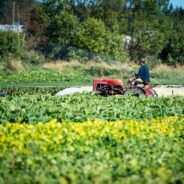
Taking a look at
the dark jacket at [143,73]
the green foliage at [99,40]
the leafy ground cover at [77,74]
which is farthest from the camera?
the green foliage at [99,40]

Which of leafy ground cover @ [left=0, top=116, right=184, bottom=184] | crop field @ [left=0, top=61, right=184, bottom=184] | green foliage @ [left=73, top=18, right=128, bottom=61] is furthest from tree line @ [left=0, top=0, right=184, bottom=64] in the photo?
leafy ground cover @ [left=0, top=116, right=184, bottom=184]

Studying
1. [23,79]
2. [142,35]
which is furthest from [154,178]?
[142,35]

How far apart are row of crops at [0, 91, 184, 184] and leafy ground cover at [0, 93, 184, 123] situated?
0.03 metres

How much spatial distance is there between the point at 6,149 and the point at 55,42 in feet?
133

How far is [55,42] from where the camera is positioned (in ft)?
153

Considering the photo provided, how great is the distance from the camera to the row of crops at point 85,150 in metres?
5.47

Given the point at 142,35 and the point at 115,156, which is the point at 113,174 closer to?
the point at 115,156

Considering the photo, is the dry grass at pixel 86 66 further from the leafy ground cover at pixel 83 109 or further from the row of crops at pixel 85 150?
the row of crops at pixel 85 150

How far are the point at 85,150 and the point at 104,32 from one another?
115ft

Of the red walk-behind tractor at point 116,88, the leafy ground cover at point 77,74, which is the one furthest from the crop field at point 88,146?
the leafy ground cover at point 77,74

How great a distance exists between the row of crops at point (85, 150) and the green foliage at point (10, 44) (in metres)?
26.6

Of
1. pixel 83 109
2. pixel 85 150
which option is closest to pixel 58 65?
pixel 83 109

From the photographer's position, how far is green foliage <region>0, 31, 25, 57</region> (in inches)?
1432

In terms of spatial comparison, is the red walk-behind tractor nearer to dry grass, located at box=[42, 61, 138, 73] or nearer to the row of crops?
the row of crops
